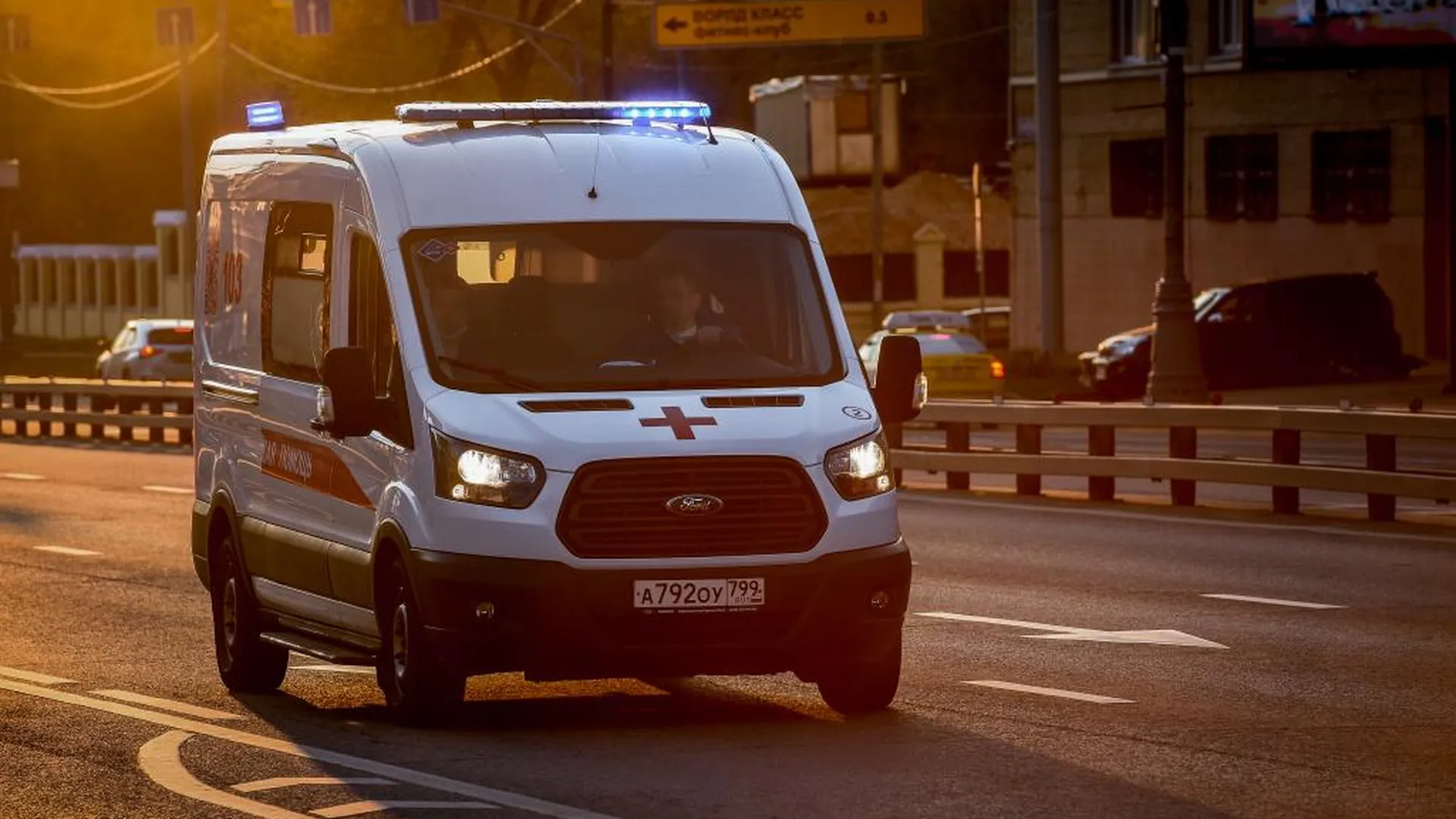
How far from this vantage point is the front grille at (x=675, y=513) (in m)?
10.8

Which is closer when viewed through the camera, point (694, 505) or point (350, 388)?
point (694, 505)

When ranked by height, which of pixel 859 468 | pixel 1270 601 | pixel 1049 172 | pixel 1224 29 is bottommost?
pixel 1270 601

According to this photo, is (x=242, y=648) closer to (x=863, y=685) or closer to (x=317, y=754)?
(x=317, y=754)

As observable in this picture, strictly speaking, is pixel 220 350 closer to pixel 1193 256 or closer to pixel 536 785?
pixel 536 785

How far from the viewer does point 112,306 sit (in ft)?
299

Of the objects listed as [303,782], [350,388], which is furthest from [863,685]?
[303,782]

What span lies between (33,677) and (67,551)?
8.02 m

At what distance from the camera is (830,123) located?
86.4 meters

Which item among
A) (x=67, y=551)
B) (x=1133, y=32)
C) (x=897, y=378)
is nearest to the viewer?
(x=897, y=378)

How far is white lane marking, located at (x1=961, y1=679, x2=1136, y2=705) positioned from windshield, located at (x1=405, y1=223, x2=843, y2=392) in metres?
1.55

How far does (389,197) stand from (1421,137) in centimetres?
4207

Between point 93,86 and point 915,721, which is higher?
point 93,86

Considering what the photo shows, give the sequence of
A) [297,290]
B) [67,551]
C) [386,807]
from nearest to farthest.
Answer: [386,807] < [297,290] < [67,551]

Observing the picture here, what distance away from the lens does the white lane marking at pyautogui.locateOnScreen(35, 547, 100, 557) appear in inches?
822
